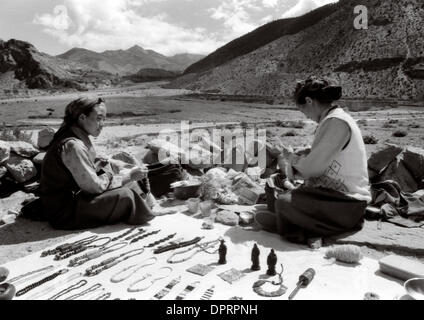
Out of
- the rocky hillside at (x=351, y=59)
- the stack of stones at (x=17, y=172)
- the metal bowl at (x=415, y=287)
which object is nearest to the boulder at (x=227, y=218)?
the metal bowl at (x=415, y=287)

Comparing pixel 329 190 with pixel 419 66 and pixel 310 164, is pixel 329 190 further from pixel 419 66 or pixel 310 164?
pixel 419 66

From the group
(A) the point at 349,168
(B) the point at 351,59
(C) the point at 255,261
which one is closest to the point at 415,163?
(A) the point at 349,168

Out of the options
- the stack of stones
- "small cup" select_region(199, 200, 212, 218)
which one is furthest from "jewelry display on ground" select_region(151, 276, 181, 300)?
the stack of stones

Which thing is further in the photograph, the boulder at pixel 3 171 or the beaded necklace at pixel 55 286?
the boulder at pixel 3 171

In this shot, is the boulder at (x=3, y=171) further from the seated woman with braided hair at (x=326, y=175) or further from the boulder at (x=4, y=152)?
the seated woman with braided hair at (x=326, y=175)

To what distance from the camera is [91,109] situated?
12.4 ft

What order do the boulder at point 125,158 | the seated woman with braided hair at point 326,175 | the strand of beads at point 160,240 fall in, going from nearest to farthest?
the seated woman with braided hair at point 326,175, the strand of beads at point 160,240, the boulder at point 125,158

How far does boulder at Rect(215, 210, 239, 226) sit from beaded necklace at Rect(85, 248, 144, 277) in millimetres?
1005

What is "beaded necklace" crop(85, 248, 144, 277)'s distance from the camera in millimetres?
3020

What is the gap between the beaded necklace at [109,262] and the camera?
302 centimetres

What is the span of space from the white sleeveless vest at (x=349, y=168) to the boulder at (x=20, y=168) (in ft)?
13.3
